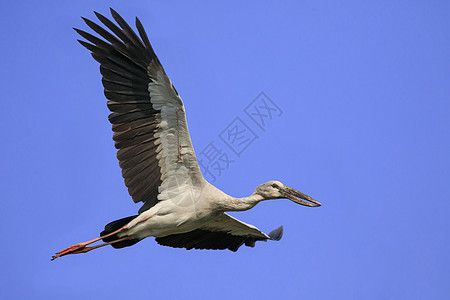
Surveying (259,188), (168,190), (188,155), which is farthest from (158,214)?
(259,188)

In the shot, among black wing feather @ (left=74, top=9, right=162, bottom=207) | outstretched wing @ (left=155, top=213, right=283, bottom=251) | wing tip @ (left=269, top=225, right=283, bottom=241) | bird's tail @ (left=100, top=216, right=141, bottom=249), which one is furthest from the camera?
wing tip @ (left=269, top=225, right=283, bottom=241)

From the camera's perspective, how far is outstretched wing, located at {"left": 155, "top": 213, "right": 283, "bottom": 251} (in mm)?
11363

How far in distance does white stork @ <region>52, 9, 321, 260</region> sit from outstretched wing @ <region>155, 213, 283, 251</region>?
845mm

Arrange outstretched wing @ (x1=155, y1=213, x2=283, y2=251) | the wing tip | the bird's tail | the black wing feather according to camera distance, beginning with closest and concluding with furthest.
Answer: the black wing feather
the bird's tail
outstretched wing @ (x1=155, y1=213, x2=283, y2=251)
the wing tip

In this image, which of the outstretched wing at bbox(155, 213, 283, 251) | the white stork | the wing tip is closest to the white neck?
the white stork

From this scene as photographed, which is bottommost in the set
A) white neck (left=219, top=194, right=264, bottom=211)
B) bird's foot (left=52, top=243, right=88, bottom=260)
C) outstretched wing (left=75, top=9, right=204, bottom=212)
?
bird's foot (left=52, top=243, right=88, bottom=260)

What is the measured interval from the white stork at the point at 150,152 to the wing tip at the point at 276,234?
186 centimetres

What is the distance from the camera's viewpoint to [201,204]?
10.2 meters

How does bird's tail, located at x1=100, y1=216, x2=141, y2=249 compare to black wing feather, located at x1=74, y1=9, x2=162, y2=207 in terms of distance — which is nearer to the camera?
black wing feather, located at x1=74, y1=9, x2=162, y2=207

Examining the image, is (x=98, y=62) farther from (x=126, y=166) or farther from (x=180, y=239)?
(x=180, y=239)

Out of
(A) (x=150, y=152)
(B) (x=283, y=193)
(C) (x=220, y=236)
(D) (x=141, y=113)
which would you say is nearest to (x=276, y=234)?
(C) (x=220, y=236)

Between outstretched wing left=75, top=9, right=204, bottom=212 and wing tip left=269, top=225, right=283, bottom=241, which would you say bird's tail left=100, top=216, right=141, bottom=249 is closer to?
outstretched wing left=75, top=9, right=204, bottom=212

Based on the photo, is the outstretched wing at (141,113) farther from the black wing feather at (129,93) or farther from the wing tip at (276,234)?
the wing tip at (276,234)

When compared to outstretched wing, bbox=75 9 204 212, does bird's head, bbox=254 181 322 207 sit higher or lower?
lower
